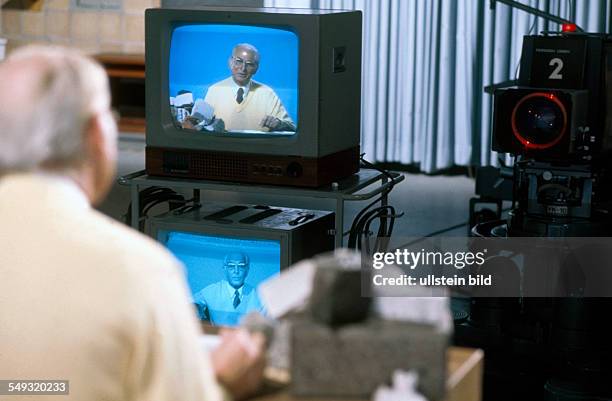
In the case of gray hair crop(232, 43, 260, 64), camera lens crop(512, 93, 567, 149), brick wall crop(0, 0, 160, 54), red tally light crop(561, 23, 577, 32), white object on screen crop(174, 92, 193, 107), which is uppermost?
brick wall crop(0, 0, 160, 54)

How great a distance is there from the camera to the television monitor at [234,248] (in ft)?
9.40

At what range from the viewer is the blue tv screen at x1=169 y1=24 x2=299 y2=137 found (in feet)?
9.16

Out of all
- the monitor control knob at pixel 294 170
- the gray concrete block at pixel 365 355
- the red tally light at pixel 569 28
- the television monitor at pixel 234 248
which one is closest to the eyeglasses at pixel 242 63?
the monitor control knob at pixel 294 170

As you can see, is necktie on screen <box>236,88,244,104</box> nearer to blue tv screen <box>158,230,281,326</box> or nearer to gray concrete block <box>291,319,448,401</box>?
blue tv screen <box>158,230,281,326</box>

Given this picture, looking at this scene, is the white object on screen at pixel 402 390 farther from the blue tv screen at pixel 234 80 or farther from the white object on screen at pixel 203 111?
the white object on screen at pixel 203 111

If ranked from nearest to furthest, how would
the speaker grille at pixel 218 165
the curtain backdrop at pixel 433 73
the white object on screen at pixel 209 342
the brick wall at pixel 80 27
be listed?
1. the white object on screen at pixel 209 342
2. the speaker grille at pixel 218 165
3. the curtain backdrop at pixel 433 73
4. the brick wall at pixel 80 27

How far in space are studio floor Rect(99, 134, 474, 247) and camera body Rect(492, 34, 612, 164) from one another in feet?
4.46

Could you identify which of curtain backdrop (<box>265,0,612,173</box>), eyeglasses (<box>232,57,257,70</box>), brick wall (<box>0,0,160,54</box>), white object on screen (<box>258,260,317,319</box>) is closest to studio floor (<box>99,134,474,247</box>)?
curtain backdrop (<box>265,0,612,173</box>)

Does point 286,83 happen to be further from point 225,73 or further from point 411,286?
point 411,286

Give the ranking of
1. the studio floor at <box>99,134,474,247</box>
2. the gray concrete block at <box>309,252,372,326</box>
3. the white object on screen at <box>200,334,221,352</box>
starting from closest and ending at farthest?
the gray concrete block at <box>309,252,372,326</box> < the white object on screen at <box>200,334,221,352</box> < the studio floor at <box>99,134,474,247</box>

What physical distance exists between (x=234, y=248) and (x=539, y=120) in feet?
3.32

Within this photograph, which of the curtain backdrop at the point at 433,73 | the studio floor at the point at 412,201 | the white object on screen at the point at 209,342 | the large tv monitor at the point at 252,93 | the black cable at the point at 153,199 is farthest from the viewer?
the curtain backdrop at the point at 433,73

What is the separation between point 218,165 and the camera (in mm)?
2893

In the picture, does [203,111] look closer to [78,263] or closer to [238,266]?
[238,266]
